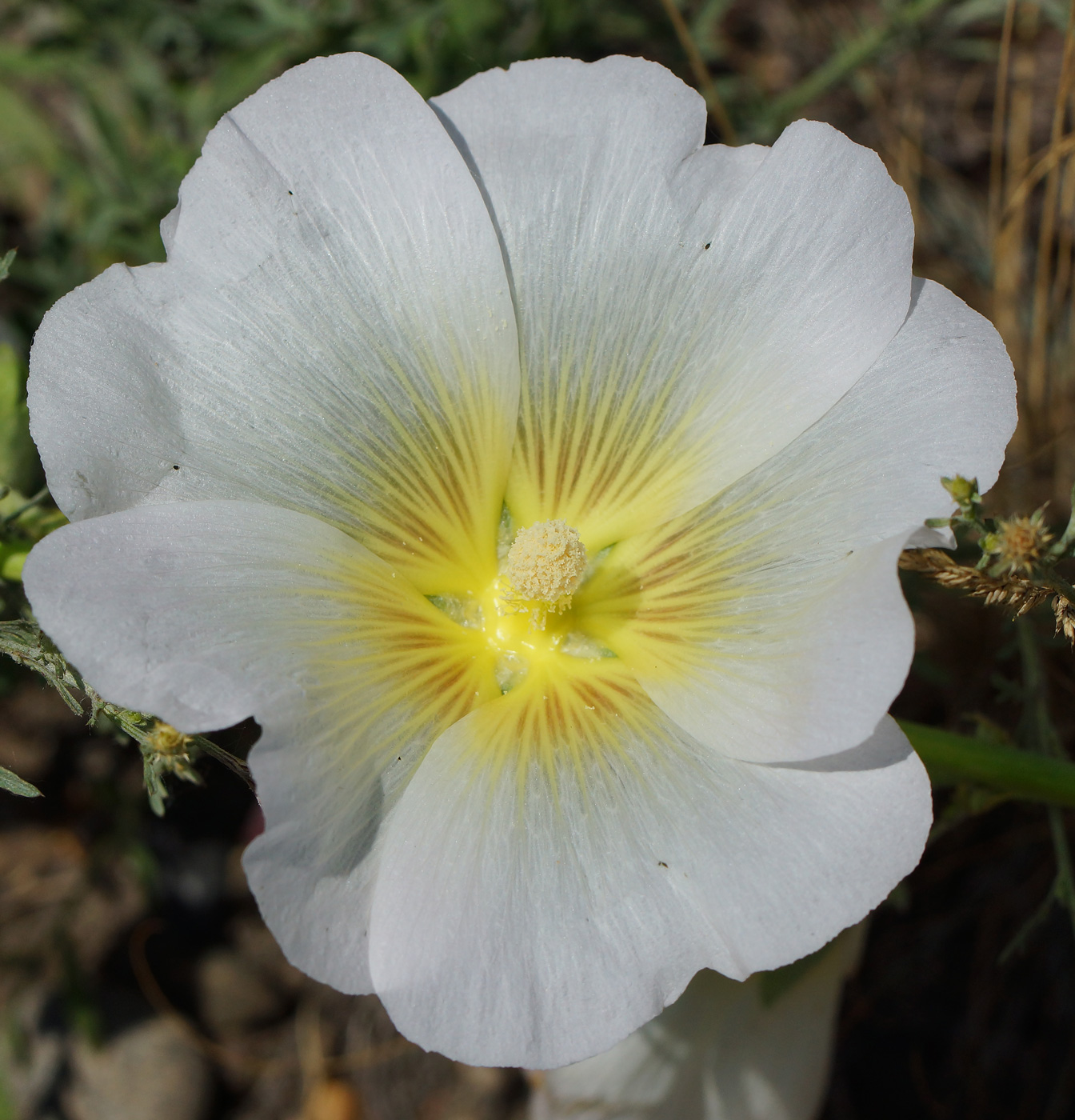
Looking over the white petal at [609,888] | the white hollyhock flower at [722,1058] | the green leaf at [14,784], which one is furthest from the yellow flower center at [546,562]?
the white hollyhock flower at [722,1058]

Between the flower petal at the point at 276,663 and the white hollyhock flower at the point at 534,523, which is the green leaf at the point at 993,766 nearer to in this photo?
the white hollyhock flower at the point at 534,523

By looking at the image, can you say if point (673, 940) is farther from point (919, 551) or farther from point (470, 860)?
point (919, 551)

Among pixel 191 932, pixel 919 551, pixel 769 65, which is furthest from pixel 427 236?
pixel 769 65

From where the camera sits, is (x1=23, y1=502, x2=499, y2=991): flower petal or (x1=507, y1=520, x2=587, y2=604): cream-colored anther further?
(x1=507, y1=520, x2=587, y2=604): cream-colored anther

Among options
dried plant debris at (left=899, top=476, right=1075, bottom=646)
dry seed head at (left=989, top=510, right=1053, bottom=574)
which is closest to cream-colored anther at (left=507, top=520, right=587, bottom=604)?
dried plant debris at (left=899, top=476, right=1075, bottom=646)

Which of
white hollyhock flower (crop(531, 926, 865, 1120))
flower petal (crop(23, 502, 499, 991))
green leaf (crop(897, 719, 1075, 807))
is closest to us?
flower petal (crop(23, 502, 499, 991))

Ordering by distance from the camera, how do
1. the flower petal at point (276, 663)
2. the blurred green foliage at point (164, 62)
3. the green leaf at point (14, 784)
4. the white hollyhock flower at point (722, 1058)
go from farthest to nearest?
the blurred green foliage at point (164, 62) < the white hollyhock flower at point (722, 1058) < the green leaf at point (14, 784) < the flower petal at point (276, 663)

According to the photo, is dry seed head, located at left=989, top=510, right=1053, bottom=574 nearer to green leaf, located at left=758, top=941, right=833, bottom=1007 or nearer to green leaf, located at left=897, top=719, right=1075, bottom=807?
green leaf, located at left=897, top=719, right=1075, bottom=807
